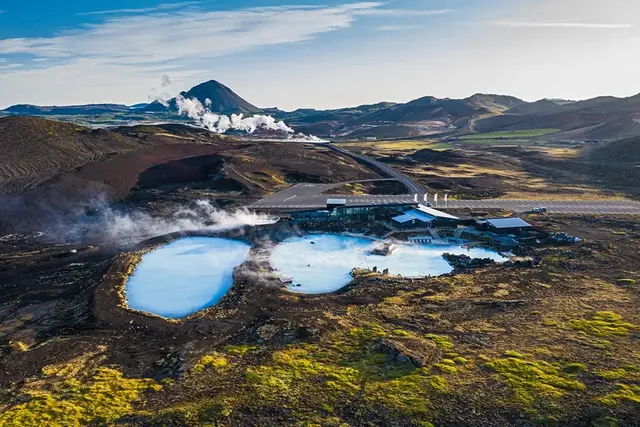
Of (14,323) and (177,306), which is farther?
(177,306)

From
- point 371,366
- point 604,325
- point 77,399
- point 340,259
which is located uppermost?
point 340,259

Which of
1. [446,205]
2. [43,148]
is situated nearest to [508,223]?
[446,205]

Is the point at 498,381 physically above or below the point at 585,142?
below

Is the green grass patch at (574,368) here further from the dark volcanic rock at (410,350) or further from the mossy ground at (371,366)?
the dark volcanic rock at (410,350)

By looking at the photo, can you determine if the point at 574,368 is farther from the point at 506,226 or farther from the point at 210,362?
the point at 506,226

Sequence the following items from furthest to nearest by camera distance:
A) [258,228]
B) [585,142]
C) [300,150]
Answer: [585,142] < [300,150] < [258,228]

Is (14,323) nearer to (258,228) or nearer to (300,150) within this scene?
(258,228)

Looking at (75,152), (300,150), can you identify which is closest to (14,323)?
(75,152)
